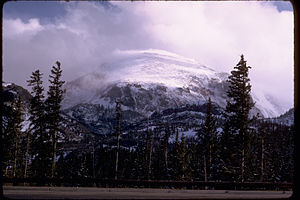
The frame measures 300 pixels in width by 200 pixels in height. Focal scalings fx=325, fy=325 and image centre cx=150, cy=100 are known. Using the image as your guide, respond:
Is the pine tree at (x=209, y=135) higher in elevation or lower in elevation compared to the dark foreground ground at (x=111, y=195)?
higher

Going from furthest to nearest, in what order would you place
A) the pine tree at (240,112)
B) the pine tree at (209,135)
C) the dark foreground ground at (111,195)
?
1. the pine tree at (209,135)
2. the pine tree at (240,112)
3. the dark foreground ground at (111,195)

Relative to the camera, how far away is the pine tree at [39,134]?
118 ft

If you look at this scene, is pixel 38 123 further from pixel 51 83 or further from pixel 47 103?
pixel 51 83

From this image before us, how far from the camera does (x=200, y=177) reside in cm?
6122

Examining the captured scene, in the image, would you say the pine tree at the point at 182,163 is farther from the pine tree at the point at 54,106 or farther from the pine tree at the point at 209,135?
the pine tree at the point at 54,106

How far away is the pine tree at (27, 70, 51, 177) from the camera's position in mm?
36062

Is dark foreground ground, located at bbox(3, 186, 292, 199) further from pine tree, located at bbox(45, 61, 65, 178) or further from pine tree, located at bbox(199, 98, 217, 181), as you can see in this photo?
pine tree, located at bbox(199, 98, 217, 181)

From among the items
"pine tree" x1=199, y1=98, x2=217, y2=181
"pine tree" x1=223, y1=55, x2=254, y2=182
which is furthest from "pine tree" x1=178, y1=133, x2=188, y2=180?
"pine tree" x1=223, y1=55, x2=254, y2=182

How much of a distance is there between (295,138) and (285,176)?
62469 millimetres

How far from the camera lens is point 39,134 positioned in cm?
3672

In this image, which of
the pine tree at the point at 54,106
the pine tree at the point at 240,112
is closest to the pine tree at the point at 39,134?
the pine tree at the point at 54,106

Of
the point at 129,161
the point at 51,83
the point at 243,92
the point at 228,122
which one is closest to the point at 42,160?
the point at 51,83

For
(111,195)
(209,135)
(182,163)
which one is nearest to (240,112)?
(209,135)

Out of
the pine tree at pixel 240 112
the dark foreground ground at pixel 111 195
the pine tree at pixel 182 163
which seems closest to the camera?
the dark foreground ground at pixel 111 195
